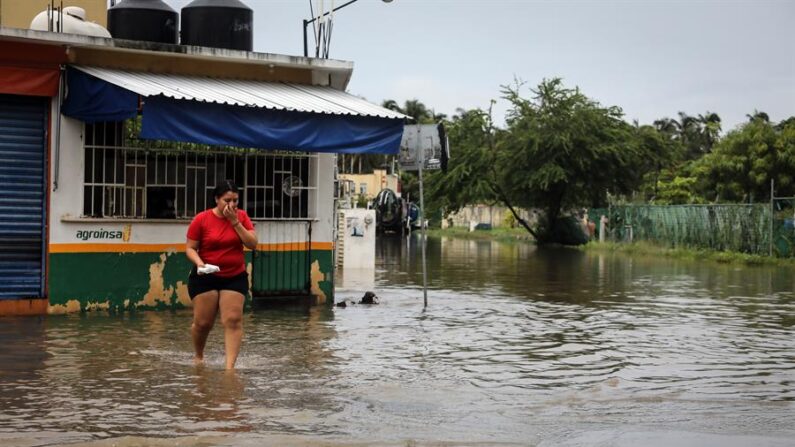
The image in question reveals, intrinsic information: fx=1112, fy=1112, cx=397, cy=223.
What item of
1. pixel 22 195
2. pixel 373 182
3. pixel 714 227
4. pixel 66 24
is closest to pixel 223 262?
pixel 22 195

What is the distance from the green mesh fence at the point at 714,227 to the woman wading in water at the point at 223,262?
26834 millimetres

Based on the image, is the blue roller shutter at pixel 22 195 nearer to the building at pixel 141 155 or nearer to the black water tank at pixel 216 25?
the building at pixel 141 155

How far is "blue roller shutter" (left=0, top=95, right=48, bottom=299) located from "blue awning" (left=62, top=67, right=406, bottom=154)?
0.56m

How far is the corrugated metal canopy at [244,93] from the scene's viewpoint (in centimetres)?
1448

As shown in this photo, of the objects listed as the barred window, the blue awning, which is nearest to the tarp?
the blue awning

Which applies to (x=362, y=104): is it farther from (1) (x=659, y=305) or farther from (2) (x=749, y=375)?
(2) (x=749, y=375)

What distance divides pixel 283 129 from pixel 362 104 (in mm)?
1953

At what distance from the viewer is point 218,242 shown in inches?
400

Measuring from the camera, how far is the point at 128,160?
51.8 ft

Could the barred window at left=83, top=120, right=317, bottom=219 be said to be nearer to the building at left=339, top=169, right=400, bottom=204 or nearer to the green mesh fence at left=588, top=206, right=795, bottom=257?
the green mesh fence at left=588, top=206, right=795, bottom=257

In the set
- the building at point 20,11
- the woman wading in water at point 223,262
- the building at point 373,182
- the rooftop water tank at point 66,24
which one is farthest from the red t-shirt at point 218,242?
the building at point 373,182

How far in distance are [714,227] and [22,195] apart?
2736 centimetres

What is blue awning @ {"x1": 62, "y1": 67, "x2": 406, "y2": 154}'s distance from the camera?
1410 cm

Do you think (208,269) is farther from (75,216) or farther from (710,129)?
(710,129)
